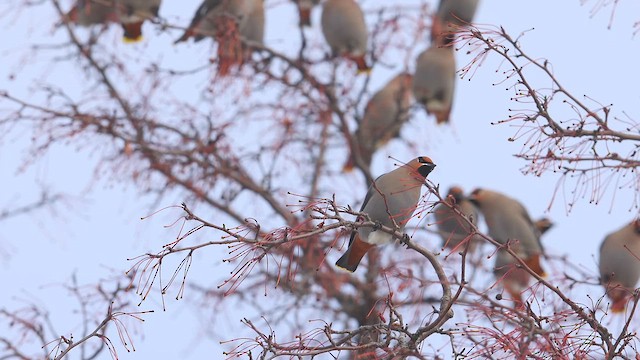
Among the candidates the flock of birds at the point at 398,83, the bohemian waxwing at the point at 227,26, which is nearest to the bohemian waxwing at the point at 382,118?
the flock of birds at the point at 398,83

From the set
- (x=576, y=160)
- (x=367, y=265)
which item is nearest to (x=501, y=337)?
(x=576, y=160)

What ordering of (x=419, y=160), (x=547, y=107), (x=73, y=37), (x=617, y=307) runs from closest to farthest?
(x=547, y=107) → (x=419, y=160) → (x=617, y=307) → (x=73, y=37)

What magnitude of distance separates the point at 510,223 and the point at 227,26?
5.96 ft

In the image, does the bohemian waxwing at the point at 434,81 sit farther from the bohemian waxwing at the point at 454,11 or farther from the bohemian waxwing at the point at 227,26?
the bohemian waxwing at the point at 227,26

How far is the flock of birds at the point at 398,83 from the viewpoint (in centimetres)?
534

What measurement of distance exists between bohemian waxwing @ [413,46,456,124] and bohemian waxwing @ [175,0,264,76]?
104 cm

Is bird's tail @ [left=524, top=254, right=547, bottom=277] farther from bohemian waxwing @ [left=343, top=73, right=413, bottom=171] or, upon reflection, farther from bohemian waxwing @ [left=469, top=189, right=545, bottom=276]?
bohemian waxwing @ [left=343, top=73, right=413, bottom=171]

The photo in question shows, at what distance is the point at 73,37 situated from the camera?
18.8ft

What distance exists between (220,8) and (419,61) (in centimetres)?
154

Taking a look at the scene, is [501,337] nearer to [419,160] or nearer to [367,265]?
[419,160]

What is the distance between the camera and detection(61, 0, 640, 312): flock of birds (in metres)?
5.34

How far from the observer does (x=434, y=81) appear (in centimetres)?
691

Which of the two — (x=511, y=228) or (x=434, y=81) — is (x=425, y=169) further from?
(x=434, y=81)

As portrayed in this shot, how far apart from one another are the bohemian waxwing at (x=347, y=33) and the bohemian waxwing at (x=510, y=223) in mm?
1107
